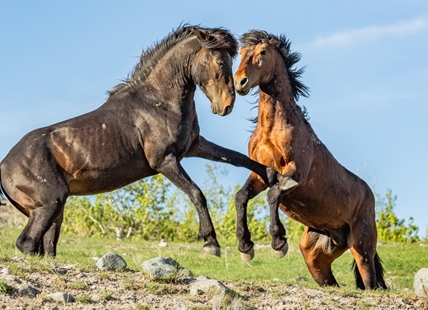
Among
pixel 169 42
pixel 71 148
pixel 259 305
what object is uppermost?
pixel 169 42

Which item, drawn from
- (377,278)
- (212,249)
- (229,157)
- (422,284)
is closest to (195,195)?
(212,249)

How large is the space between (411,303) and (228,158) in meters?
2.67

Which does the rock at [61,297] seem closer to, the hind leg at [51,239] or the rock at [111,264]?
the rock at [111,264]

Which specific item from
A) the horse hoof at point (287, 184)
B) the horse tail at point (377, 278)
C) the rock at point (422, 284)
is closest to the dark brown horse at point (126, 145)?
the horse hoof at point (287, 184)

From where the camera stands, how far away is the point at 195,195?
8.73m

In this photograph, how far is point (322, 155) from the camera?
409 inches

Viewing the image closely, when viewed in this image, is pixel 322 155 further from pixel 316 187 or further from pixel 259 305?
pixel 259 305

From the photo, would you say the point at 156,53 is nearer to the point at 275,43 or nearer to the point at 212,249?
the point at 275,43

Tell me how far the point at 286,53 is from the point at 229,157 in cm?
190

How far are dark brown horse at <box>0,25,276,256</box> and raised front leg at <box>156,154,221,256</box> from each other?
0.5 inches

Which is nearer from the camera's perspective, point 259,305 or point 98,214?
point 259,305

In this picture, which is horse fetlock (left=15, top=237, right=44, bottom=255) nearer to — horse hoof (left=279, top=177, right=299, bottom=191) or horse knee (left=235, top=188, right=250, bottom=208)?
horse knee (left=235, top=188, right=250, bottom=208)

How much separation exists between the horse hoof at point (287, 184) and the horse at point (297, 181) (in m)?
0.01

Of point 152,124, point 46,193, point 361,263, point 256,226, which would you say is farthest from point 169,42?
point 256,226
